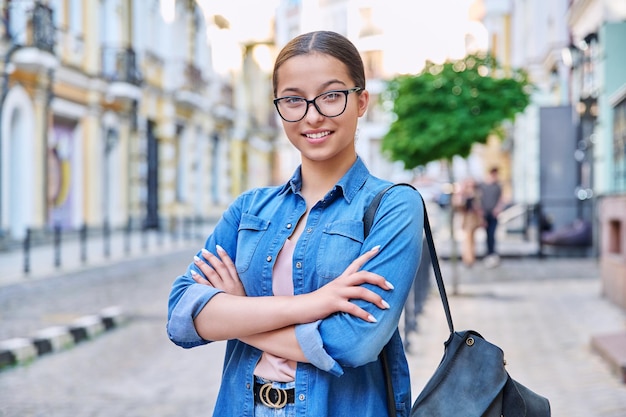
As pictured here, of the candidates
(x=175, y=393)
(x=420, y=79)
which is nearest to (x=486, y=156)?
(x=420, y=79)

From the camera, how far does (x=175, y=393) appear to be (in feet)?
20.4

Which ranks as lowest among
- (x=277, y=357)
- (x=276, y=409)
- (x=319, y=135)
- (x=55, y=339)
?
(x=55, y=339)

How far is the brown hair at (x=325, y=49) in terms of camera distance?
6.70 feet

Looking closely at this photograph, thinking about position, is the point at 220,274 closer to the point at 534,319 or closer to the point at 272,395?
the point at 272,395

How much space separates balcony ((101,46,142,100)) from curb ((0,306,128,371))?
1646cm

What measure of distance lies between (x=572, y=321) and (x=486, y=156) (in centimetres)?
3900

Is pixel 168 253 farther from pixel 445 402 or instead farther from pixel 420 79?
pixel 445 402

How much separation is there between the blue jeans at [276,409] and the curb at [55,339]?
563 cm

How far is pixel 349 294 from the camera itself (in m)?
1.92

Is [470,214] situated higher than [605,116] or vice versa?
[605,116]

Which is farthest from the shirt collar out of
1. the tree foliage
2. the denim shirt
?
the tree foliage

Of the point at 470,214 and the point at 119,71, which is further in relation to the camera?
the point at 119,71

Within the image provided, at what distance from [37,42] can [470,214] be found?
33.9ft

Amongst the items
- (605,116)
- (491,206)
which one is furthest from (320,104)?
(491,206)
